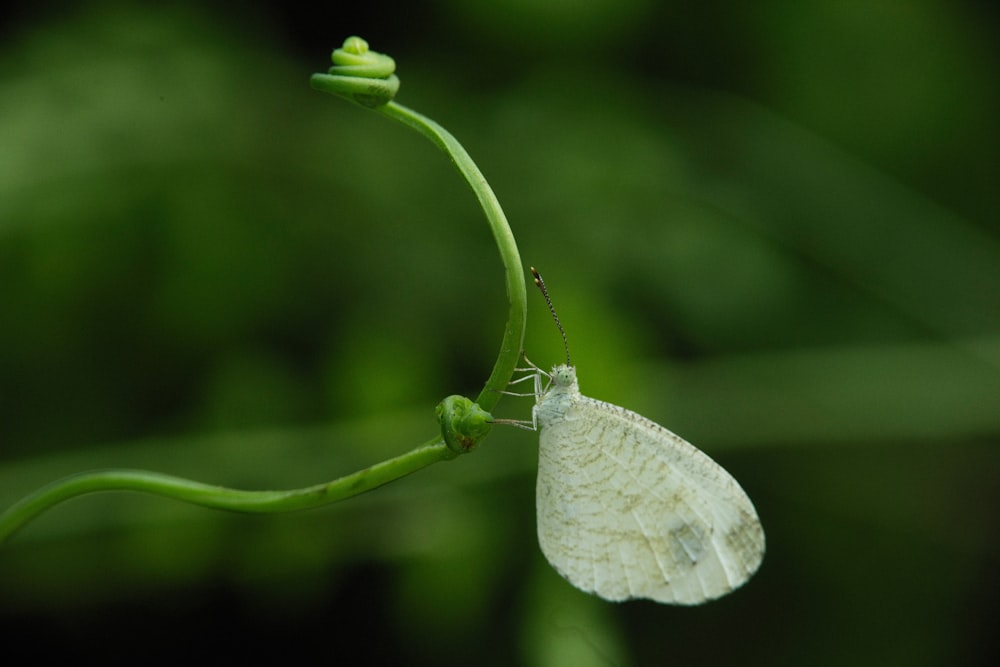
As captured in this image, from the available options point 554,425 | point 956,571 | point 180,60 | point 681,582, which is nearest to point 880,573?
point 956,571

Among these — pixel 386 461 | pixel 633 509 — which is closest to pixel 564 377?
pixel 633 509

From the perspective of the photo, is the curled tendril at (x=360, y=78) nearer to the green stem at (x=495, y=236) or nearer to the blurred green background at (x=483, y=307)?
the green stem at (x=495, y=236)

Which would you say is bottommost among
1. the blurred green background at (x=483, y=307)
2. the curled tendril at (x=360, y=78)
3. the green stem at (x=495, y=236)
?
the blurred green background at (x=483, y=307)

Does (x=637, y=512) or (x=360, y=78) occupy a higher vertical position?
(x=360, y=78)

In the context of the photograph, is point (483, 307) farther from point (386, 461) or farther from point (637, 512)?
point (386, 461)

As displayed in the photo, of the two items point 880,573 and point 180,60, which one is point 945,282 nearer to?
point 880,573

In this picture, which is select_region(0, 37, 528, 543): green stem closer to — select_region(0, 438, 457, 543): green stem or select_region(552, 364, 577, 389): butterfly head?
select_region(0, 438, 457, 543): green stem

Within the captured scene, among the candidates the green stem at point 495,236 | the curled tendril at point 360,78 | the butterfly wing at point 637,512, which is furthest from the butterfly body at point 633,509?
the curled tendril at point 360,78
